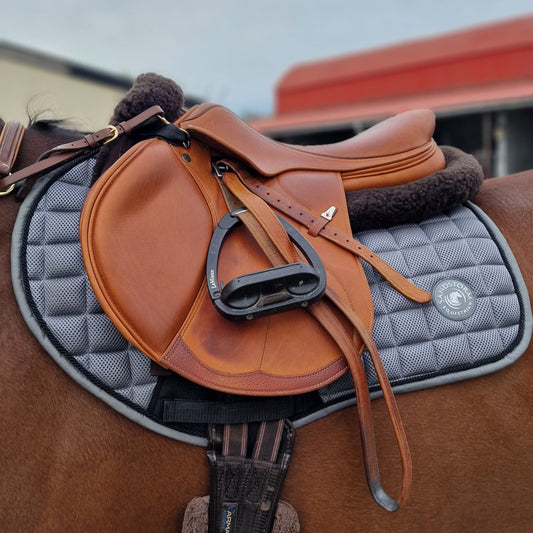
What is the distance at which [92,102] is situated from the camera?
1048 centimetres

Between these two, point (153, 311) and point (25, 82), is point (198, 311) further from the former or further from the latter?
point (25, 82)

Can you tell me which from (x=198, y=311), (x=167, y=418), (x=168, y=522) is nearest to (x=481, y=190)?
(x=198, y=311)

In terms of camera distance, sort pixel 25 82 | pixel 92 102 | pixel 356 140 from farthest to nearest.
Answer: pixel 92 102, pixel 25 82, pixel 356 140

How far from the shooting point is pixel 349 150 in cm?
115

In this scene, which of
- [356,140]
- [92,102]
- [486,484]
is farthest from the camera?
[92,102]

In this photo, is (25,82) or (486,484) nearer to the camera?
→ (486,484)

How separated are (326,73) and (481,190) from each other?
10782 millimetres

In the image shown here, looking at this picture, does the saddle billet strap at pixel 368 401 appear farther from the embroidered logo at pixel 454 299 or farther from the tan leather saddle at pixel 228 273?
the embroidered logo at pixel 454 299

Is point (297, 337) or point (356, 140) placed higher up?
point (356, 140)

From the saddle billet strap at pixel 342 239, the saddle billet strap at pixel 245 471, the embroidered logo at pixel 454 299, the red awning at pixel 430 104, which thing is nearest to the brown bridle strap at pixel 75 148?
the saddle billet strap at pixel 342 239

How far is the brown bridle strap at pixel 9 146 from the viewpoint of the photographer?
0.92 m

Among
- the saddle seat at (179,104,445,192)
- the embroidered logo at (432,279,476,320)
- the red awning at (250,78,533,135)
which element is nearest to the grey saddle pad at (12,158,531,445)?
the embroidered logo at (432,279,476,320)

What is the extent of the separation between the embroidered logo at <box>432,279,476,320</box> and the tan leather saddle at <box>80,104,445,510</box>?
0.19ft

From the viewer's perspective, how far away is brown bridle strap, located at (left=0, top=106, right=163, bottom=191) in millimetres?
916
